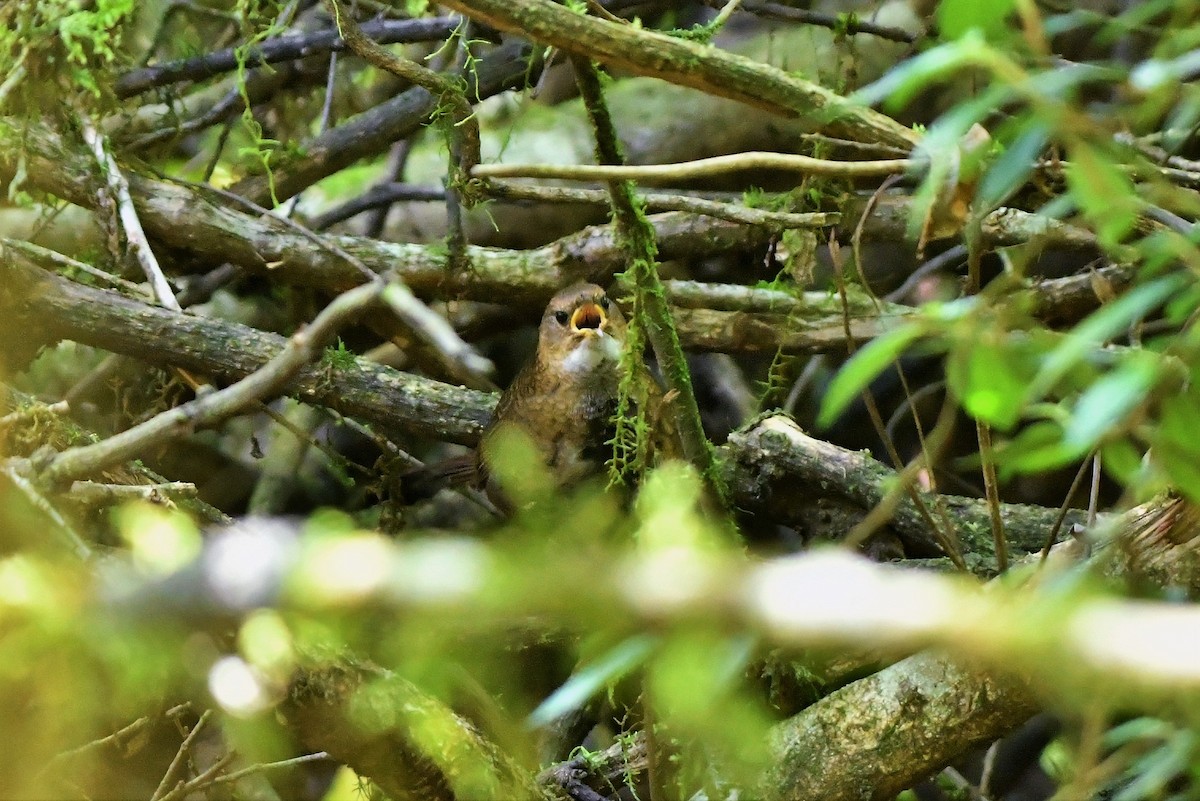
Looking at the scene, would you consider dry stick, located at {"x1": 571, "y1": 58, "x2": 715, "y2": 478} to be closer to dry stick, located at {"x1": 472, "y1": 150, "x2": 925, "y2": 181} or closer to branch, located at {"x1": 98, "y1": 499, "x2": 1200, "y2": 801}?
dry stick, located at {"x1": 472, "y1": 150, "x2": 925, "y2": 181}

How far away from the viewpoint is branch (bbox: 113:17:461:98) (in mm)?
3256

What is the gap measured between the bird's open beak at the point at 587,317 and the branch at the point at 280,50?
950 millimetres

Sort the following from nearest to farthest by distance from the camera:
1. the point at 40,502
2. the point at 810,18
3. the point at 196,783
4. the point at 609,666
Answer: the point at 609,666 → the point at 40,502 → the point at 196,783 → the point at 810,18

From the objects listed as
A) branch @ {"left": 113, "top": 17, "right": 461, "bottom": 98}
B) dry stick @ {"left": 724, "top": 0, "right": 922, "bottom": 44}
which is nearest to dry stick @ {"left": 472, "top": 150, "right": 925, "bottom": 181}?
dry stick @ {"left": 724, "top": 0, "right": 922, "bottom": 44}

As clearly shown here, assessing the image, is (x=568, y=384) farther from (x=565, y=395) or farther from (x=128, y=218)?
(x=128, y=218)

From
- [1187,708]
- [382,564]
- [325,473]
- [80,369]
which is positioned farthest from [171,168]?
[1187,708]

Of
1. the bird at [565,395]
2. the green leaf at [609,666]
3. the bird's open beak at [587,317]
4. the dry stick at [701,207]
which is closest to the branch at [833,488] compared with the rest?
the bird at [565,395]

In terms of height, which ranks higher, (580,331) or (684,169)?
(684,169)

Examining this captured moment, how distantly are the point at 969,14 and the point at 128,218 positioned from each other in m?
2.48

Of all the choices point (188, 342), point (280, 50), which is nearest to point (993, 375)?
point (188, 342)

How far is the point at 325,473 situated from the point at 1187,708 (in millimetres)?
3562

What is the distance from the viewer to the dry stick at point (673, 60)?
1679 millimetres

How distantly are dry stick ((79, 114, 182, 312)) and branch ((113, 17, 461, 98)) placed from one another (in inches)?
15.0

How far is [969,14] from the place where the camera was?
0.80 metres
